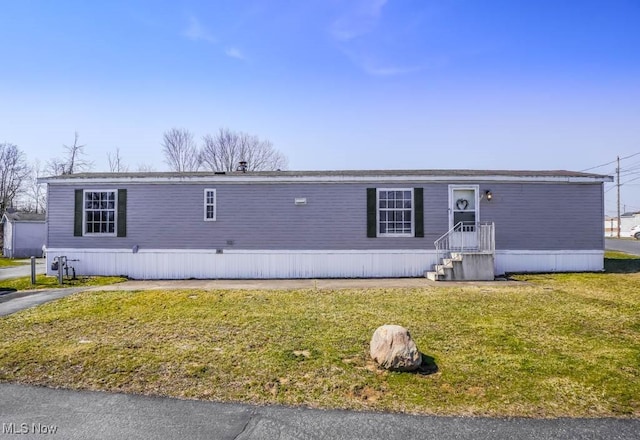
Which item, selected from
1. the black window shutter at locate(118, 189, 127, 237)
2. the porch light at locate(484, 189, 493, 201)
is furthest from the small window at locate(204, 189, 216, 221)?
the porch light at locate(484, 189, 493, 201)

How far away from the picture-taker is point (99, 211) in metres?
12.2

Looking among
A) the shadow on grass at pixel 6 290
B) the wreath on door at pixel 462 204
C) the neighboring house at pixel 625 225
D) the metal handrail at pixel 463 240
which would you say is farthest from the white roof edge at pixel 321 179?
the neighboring house at pixel 625 225

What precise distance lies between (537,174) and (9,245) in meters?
29.8

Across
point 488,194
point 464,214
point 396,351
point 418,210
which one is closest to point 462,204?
point 464,214

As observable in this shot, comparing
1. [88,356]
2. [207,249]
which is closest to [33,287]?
[207,249]

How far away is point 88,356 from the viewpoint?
471cm

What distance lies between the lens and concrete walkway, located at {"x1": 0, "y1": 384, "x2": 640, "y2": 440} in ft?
9.75

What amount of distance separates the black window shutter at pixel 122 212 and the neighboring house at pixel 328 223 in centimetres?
3

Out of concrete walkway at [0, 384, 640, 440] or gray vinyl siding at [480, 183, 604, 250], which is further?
gray vinyl siding at [480, 183, 604, 250]

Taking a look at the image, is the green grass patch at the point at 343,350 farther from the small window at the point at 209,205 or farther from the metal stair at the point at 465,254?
the small window at the point at 209,205

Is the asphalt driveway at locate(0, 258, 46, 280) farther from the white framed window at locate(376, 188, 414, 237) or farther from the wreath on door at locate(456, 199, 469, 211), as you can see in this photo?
the wreath on door at locate(456, 199, 469, 211)

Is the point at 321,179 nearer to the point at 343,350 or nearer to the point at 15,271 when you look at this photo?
the point at 343,350

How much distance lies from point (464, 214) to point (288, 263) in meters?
5.97

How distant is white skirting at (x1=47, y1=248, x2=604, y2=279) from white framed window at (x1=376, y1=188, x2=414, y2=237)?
0.72 m
